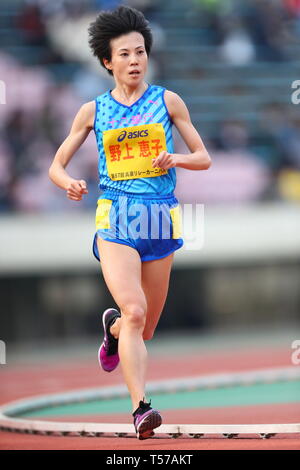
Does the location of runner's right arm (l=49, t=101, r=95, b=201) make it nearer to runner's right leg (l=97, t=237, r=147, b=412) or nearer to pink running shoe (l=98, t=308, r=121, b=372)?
runner's right leg (l=97, t=237, r=147, b=412)

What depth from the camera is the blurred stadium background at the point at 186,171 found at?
15430 mm

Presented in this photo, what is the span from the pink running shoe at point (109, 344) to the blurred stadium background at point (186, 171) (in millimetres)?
8920

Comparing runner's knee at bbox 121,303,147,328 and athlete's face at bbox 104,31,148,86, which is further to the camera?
athlete's face at bbox 104,31,148,86

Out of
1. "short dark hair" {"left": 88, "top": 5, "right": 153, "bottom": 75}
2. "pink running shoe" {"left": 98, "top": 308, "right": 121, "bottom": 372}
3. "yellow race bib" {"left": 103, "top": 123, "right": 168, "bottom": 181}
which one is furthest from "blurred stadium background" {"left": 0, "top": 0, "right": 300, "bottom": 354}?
"yellow race bib" {"left": 103, "top": 123, "right": 168, "bottom": 181}

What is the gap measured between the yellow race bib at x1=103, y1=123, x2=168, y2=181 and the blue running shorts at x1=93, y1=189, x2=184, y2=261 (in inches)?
4.6

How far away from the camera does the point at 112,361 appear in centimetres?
627

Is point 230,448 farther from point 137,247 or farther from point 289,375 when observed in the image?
point 289,375

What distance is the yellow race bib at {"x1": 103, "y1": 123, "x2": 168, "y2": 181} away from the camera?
5367mm

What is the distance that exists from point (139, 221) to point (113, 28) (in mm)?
1011

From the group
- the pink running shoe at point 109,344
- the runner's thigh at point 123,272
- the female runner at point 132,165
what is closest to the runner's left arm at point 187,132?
the female runner at point 132,165

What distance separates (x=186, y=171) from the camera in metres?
15.8

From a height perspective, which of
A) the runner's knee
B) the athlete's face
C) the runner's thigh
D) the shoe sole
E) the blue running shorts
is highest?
the athlete's face

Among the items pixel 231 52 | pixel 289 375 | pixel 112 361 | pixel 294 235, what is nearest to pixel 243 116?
pixel 231 52

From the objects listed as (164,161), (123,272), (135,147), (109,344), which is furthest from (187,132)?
(109,344)
